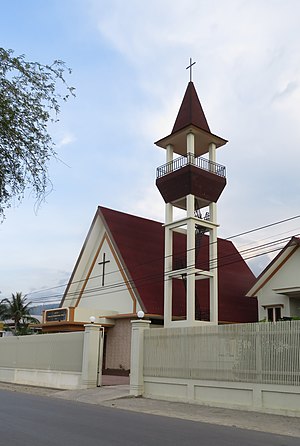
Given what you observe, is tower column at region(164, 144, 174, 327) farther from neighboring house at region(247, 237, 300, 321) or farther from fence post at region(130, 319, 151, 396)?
fence post at region(130, 319, 151, 396)

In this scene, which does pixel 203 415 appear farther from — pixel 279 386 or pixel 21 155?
pixel 21 155

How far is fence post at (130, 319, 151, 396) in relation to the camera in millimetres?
16812

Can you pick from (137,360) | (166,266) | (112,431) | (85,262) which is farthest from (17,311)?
(112,431)

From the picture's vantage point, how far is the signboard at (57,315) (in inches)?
1128

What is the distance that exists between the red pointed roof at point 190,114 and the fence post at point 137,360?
12715mm

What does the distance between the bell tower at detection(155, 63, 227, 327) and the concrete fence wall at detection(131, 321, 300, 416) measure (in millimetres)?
8111

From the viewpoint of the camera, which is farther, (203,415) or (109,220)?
(109,220)

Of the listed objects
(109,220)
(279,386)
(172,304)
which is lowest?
(279,386)

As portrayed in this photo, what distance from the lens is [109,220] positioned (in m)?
31.3

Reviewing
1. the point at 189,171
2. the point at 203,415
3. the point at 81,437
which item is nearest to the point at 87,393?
the point at 203,415

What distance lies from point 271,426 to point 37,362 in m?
14.8

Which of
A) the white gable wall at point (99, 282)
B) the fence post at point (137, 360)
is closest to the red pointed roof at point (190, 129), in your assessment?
the white gable wall at point (99, 282)

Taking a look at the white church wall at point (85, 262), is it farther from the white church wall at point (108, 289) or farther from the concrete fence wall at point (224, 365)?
the concrete fence wall at point (224, 365)

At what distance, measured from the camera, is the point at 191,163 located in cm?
2586
